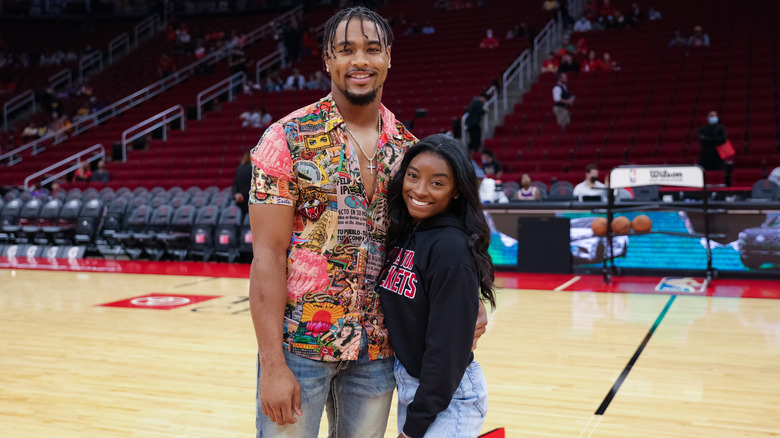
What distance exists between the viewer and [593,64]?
14.4 meters

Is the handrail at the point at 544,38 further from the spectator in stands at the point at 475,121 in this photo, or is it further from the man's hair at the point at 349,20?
the man's hair at the point at 349,20

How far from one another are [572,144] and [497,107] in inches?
101

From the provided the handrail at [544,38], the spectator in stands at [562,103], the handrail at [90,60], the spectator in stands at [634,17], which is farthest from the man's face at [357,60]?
the handrail at [90,60]

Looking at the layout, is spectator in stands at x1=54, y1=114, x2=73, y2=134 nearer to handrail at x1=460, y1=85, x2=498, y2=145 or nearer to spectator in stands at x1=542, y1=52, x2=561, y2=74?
handrail at x1=460, y1=85, x2=498, y2=145

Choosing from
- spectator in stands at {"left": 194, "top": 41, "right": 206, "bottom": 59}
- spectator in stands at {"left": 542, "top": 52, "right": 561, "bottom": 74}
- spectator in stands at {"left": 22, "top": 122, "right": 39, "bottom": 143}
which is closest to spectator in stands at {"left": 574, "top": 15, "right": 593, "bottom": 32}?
spectator in stands at {"left": 542, "top": 52, "right": 561, "bottom": 74}

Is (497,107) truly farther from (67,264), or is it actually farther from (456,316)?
(456,316)

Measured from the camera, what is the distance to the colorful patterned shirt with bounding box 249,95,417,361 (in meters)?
1.62

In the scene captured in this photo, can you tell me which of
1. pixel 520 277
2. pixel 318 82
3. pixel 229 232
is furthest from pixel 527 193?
pixel 318 82

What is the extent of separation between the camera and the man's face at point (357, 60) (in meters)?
1.68

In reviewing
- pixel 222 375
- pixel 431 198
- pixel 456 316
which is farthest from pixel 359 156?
pixel 222 375

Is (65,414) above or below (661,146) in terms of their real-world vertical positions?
below

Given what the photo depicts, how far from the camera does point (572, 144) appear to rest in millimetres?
12352

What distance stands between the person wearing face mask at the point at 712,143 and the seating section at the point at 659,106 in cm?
24

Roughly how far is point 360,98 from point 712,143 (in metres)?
9.78
